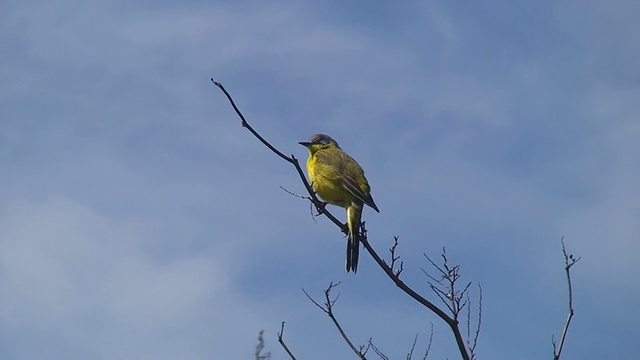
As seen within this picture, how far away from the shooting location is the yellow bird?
10109mm

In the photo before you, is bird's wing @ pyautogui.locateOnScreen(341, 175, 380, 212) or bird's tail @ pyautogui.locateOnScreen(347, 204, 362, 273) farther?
bird's wing @ pyautogui.locateOnScreen(341, 175, 380, 212)

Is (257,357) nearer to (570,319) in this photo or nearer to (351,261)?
(570,319)

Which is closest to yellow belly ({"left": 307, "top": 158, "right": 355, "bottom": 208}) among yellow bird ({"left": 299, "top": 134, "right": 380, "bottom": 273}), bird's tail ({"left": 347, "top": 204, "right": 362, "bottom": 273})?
yellow bird ({"left": 299, "top": 134, "right": 380, "bottom": 273})

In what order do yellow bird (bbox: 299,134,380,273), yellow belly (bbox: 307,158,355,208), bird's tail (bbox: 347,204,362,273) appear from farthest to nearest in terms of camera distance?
yellow belly (bbox: 307,158,355,208) < yellow bird (bbox: 299,134,380,273) < bird's tail (bbox: 347,204,362,273)

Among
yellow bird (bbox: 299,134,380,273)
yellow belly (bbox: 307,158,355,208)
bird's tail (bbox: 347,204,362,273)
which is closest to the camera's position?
bird's tail (bbox: 347,204,362,273)

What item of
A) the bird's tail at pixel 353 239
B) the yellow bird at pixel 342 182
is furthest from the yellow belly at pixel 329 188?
the bird's tail at pixel 353 239

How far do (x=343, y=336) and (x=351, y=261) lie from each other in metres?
3.22

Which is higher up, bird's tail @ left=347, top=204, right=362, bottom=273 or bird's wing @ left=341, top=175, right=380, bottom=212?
bird's wing @ left=341, top=175, right=380, bottom=212

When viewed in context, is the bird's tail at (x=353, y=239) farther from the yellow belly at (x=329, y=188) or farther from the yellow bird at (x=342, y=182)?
the yellow belly at (x=329, y=188)

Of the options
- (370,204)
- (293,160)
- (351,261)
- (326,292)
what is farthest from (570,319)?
(370,204)

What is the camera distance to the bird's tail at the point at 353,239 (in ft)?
30.1

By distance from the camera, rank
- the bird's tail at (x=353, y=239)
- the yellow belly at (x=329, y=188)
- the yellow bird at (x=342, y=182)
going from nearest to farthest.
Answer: the bird's tail at (x=353, y=239) < the yellow bird at (x=342, y=182) < the yellow belly at (x=329, y=188)

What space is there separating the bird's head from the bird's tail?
1.83m

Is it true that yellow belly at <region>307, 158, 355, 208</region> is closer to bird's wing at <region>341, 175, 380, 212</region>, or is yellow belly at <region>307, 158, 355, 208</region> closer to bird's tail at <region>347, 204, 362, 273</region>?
bird's wing at <region>341, 175, 380, 212</region>
